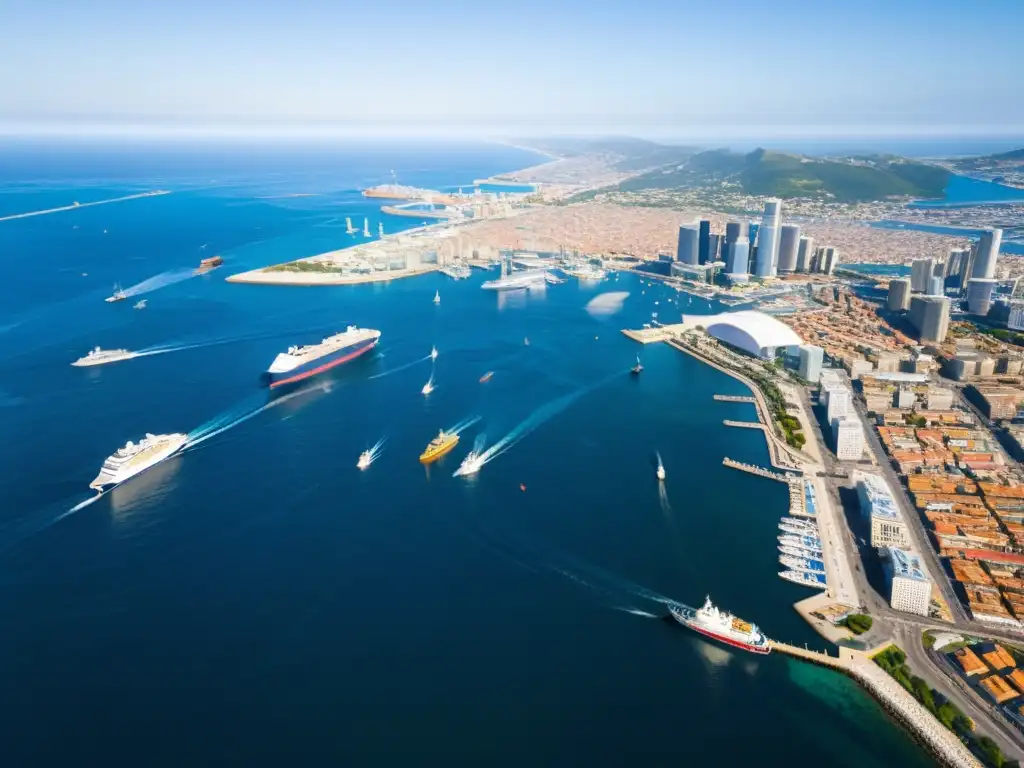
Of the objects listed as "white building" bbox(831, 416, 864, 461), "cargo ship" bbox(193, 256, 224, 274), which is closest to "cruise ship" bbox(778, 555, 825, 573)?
"white building" bbox(831, 416, 864, 461)

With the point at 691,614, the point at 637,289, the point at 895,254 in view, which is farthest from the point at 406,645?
the point at 895,254

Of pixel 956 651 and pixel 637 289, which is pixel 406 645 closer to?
pixel 956 651

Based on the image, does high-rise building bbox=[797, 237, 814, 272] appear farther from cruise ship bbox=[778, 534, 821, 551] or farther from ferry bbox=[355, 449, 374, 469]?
ferry bbox=[355, 449, 374, 469]

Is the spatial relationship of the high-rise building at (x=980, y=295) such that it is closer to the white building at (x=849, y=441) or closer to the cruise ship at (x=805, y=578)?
the white building at (x=849, y=441)

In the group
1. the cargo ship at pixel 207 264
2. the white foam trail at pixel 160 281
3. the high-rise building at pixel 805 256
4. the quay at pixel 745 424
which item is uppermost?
the high-rise building at pixel 805 256

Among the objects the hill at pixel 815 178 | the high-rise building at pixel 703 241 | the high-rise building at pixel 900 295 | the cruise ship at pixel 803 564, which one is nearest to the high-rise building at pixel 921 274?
the high-rise building at pixel 900 295

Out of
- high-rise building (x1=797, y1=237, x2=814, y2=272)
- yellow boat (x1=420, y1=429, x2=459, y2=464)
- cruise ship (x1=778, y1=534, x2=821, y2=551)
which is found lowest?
cruise ship (x1=778, y1=534, x2=821, y2=551)
